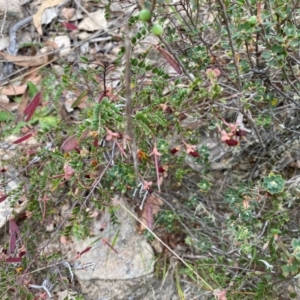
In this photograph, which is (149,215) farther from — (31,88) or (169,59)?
(31,88)

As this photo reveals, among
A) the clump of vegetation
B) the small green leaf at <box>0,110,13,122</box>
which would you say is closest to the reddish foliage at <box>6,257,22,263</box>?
the clump of vegetation

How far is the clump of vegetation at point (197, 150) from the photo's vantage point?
1.62 m

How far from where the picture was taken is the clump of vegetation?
1.62m

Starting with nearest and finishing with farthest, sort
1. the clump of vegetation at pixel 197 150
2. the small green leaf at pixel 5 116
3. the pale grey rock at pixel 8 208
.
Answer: the clump of vegetation at pixel 197 150
the pale grey rock at pixel 8 208
the small green leaf at pixel 5 116

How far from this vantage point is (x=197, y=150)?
76.7 inches

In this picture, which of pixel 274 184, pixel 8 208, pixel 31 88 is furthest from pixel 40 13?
pixel 274 184

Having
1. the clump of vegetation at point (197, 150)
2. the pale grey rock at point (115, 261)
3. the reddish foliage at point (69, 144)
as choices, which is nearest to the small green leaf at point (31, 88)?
the clump of vegetation at point (197, 150)

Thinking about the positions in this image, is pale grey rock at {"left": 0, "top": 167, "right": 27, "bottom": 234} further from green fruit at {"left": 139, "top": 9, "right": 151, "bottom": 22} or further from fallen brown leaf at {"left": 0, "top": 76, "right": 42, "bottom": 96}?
green fruit at {"left": 139, "top": 9, "right": 151, "bottom": 22}

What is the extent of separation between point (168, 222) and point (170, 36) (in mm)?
812

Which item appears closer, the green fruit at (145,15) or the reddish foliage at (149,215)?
A: the green fruit at (145,15)

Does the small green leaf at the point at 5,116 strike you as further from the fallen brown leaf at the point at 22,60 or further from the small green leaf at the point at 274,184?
the small green leaf at the point at 274,184

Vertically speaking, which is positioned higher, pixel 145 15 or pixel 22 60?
pixel 145 15

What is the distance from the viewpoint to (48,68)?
250cm

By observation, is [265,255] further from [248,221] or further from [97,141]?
[97,141]
